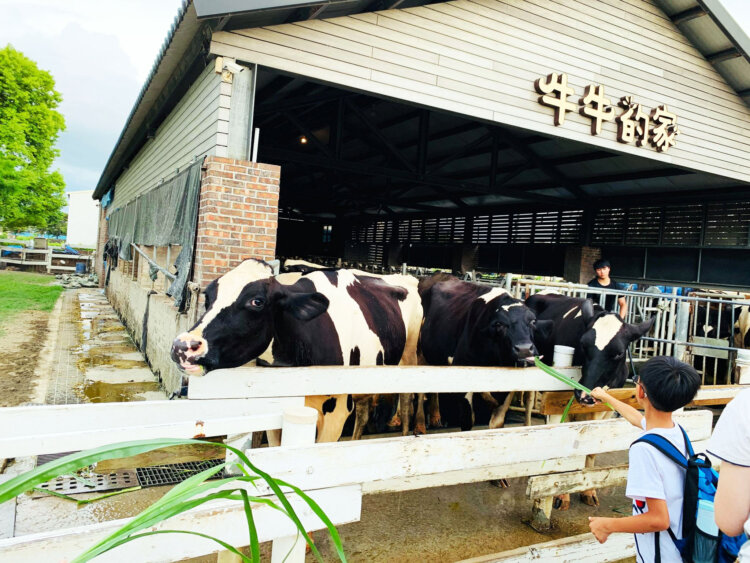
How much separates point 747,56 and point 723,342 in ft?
15.9

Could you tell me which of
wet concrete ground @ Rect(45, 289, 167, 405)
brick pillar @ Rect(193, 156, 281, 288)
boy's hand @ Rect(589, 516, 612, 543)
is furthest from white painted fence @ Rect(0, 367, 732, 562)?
wet concrete ground @ Rect(45, 289, 167, 405)

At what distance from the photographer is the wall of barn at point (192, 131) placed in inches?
215

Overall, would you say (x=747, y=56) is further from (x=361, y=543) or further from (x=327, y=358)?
(x=361, y=543)

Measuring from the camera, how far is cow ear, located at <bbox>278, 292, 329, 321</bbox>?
367 centimetres

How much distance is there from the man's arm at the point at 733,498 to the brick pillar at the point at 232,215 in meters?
4.59

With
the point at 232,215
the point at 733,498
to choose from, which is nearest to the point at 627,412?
the point at 733,498

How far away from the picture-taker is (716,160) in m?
9.28

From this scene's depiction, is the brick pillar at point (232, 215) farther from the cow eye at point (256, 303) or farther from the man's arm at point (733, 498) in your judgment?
the man's arm at point (733, 498)

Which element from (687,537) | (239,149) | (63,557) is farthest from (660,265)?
(63,557)

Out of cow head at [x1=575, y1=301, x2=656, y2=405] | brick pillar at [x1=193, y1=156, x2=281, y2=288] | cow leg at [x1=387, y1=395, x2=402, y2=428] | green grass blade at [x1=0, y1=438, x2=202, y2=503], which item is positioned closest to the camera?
green grass blade at [x1=0, y1=438, x2=202, y2=503]

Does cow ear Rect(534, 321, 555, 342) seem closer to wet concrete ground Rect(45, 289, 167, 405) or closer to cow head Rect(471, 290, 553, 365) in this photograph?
cow head Rect(471, 290, 553, 365)

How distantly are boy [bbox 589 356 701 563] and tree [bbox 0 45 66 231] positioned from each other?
1025 inches

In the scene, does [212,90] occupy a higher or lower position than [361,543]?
higher

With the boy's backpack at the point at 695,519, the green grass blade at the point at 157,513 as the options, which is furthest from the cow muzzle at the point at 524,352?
the green grass blade at the point at 157,513
